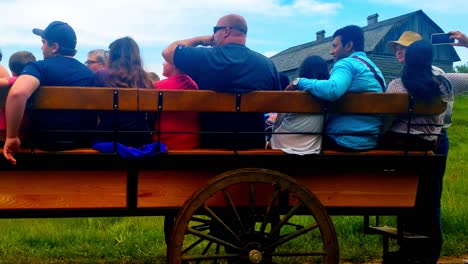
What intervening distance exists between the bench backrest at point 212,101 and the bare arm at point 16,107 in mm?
90

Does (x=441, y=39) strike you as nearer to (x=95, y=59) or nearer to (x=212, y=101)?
(x=212, y=101)

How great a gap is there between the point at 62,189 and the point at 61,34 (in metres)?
1.12

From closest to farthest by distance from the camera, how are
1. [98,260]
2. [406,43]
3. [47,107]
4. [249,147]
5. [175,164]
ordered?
[47,107], [175,164], [249,147], [406,43], [98,260]

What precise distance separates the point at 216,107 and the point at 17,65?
2.29m

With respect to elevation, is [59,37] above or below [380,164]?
above

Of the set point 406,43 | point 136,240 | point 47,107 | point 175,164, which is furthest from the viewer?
point 136,240

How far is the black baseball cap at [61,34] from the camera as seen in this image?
4.15 meters

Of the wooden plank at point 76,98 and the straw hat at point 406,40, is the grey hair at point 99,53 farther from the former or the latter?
the straw hat at point 406,40

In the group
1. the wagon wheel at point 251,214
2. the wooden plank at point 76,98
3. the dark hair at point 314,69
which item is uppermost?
the dark hair at point 314,69

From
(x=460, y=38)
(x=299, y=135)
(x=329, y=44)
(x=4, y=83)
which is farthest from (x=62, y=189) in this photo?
(x=329, y=44)

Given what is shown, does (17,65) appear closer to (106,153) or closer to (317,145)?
(106,153)

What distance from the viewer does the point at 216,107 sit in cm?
386

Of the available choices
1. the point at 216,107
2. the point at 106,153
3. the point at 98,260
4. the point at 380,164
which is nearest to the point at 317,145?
the point at 380,164

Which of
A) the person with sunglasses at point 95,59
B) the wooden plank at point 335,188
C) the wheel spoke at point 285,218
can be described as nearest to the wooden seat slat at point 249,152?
the wooden plank at point 335,188
